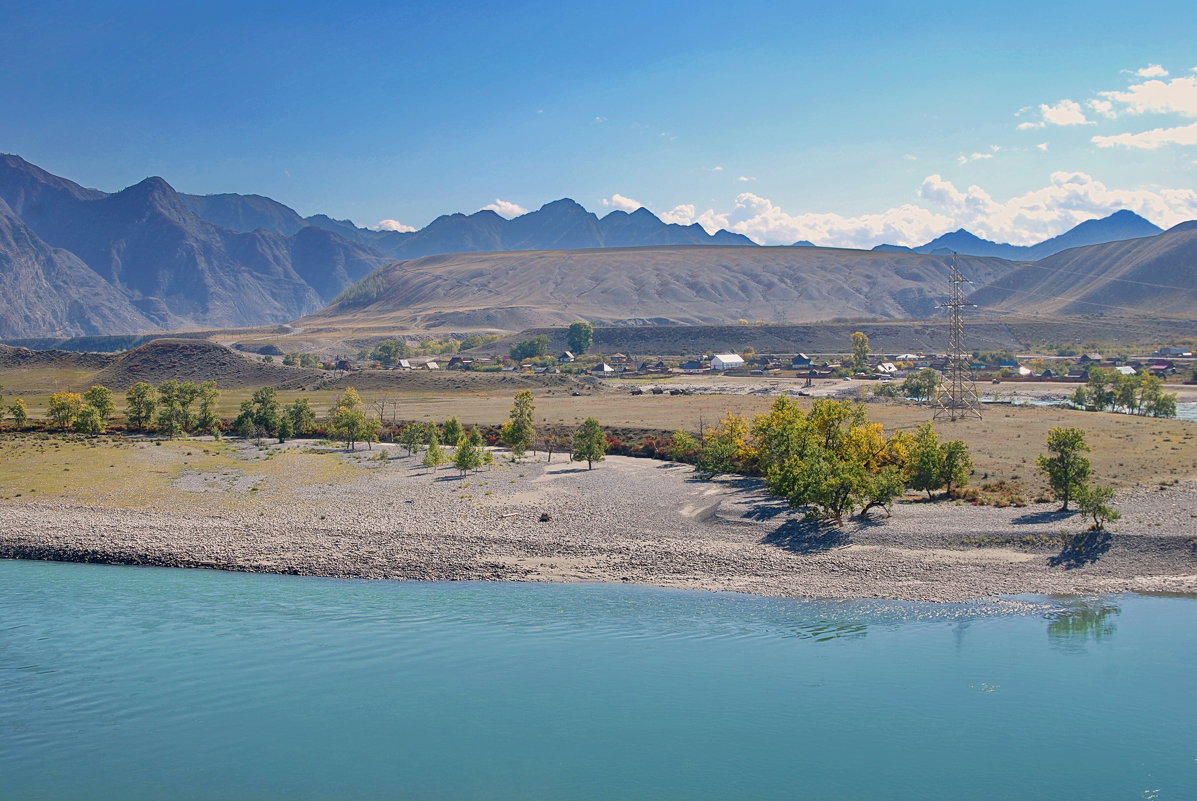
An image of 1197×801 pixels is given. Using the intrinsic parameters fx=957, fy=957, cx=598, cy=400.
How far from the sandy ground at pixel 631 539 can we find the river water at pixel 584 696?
1.99 metres

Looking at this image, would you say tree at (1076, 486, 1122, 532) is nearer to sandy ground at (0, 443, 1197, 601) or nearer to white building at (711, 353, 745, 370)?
sandy ground at (0, 443, 1197, 601)

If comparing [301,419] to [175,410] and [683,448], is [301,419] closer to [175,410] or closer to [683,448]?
[175,410]

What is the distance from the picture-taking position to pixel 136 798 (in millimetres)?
21344

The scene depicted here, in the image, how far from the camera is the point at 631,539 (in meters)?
40.8

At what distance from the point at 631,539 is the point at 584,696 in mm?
14514

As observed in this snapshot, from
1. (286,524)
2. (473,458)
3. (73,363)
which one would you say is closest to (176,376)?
(73,363)

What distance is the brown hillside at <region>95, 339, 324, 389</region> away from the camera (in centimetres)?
13250

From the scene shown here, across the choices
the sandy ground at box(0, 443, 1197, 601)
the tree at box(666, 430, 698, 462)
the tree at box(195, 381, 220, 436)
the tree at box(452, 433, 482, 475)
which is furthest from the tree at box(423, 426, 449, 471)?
the tree at box(195, 381, 220, 436)

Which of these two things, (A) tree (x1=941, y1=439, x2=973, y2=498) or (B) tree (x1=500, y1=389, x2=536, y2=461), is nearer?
(A) tree (x1=941, y1=439, x2=973, y2=498)

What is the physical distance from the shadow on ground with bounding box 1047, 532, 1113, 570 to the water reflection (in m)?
3.52

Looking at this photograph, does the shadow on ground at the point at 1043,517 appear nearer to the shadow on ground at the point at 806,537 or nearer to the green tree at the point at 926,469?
the green tree at the point at 926,469

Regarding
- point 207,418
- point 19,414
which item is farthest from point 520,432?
point 19,414

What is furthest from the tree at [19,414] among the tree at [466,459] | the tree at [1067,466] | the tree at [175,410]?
the tree at [1067,466]

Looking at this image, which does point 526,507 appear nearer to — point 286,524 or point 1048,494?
point 286,524
